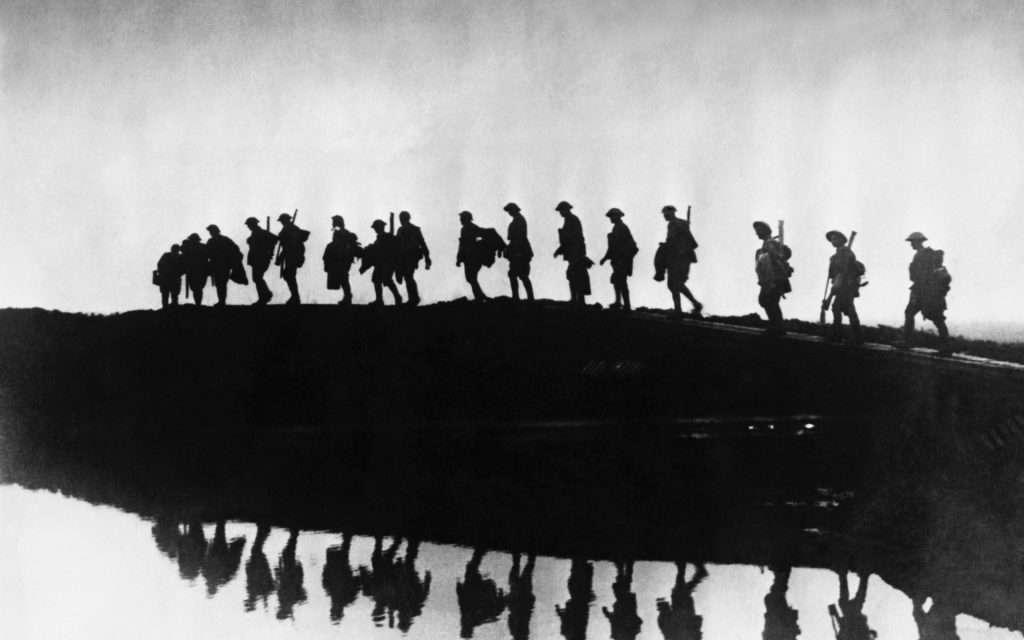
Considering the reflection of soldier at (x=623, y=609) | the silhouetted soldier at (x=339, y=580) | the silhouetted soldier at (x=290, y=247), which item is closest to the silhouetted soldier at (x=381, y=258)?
the silhouetted soldier at (x=290, y=247)

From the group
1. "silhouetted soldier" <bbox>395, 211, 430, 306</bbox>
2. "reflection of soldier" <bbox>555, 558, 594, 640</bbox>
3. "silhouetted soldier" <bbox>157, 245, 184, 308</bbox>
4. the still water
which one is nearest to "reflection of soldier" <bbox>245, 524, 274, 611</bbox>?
the still water

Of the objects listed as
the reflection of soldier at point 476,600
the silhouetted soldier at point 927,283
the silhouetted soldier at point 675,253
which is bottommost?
the reflection of soldier at point 476,600

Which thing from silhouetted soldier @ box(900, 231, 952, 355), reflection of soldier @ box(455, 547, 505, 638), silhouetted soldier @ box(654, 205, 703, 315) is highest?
silhouetted soldier @ box(654, 205, 703, 315)

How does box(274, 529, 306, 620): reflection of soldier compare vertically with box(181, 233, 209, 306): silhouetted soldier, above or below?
below

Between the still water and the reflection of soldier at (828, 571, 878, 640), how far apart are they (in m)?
0.02

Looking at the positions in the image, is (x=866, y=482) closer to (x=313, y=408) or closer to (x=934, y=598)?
(x=934, y=598)

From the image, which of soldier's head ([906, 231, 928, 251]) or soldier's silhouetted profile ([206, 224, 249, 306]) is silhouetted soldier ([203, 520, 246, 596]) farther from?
soldier's silhouetted profile ([206, 224, 249, 306])

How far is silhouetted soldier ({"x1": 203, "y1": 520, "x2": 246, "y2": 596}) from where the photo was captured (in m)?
9.94

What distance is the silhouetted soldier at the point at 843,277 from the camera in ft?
58.5

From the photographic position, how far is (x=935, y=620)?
8.09 metres

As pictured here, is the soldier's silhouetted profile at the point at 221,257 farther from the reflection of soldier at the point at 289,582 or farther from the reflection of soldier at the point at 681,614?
the reflection of soldier at the point at 681,614

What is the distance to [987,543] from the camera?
10.4m

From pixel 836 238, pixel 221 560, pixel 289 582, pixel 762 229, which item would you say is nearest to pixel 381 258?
pixel 762 229

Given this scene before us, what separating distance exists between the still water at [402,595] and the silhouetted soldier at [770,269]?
9441mm
